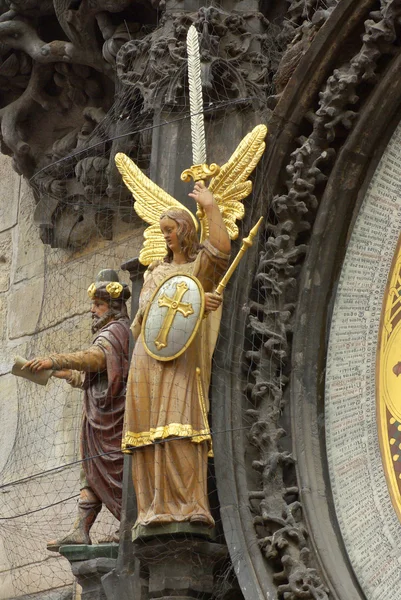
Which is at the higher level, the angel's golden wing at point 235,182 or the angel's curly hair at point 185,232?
the angel's golden wing at point 235,182

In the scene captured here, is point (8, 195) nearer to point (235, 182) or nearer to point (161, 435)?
point (235, 182)

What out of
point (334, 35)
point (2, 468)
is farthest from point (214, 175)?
point (2, 468)

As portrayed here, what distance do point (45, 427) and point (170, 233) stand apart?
1.36 meters

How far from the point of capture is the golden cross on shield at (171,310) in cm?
568

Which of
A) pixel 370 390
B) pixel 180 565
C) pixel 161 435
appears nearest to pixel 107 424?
pixel 161 435

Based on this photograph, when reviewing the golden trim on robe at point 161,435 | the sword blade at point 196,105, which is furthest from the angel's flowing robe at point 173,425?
the sword blade at point 196,105

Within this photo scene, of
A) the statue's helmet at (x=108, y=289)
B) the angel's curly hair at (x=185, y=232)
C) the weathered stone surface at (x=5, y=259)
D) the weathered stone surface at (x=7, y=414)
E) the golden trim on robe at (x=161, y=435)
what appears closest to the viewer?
the golden trim on robe at (x=161, y=435)

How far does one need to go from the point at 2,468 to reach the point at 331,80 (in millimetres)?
2163

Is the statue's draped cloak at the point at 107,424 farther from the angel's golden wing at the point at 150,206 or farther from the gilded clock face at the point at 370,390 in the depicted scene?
the gilded clock face at the point at 370,390

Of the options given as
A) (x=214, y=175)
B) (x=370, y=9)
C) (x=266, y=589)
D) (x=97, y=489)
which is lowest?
(x=266, y=589)

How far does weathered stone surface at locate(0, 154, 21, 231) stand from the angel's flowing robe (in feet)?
6.63

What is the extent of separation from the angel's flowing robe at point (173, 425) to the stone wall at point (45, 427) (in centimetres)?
85

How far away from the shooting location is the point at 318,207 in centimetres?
592

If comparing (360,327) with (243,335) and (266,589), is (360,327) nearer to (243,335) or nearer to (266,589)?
(243,335)
